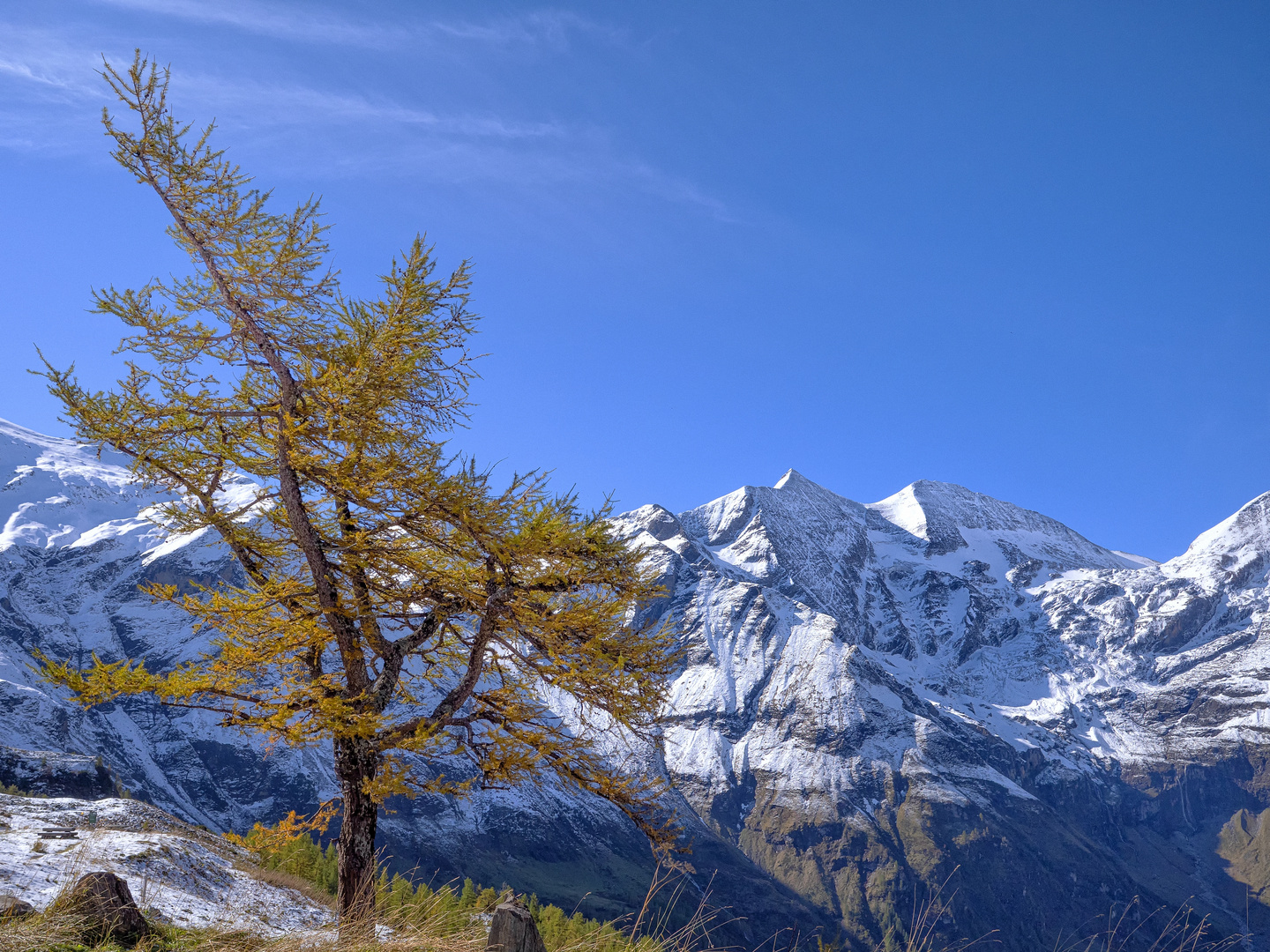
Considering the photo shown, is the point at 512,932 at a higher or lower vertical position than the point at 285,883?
higher

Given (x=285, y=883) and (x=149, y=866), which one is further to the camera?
(x=285, y=883)

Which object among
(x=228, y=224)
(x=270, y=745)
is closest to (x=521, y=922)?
(x=270, y=745)

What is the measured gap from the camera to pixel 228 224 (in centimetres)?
1175

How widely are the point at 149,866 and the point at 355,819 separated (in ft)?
24.7

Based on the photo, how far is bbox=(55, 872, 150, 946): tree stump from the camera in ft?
30.5

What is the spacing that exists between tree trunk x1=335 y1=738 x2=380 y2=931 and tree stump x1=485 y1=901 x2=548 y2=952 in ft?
13.8

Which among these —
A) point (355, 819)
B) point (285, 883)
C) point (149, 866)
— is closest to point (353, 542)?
point (355, 819)

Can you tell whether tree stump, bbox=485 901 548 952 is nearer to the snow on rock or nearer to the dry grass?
the snow on rock

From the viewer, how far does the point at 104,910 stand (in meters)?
9.50

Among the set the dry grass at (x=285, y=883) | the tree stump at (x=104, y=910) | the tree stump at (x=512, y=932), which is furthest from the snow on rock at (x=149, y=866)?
the tree stump at (x=512, y=932)

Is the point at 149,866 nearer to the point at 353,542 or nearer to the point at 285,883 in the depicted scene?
the point at 285,883

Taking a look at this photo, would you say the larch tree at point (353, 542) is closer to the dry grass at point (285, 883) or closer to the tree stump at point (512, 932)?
the tree stump at point (512, 932)

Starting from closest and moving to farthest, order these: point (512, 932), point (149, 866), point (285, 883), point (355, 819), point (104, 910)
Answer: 1. point (512, 932)
2. point (104, 910)
3. point (355, 819)
4. point (149, 866)
5. point (285, 883)

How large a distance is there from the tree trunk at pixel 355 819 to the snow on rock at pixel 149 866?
3.40 feet
